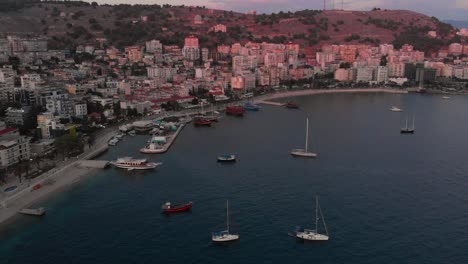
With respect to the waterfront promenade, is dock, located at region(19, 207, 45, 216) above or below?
below

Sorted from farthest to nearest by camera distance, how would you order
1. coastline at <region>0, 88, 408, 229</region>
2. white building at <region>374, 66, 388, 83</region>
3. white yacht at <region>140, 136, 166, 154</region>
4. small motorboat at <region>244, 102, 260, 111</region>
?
white building at <region>374, 66, 388, 83</region>
small motorboat at <region>244, 102, 260, 111</region>
white yacht at <region>140, 136, 166, 154</region>
coastline at <region>0, 88, 408, 229</region>

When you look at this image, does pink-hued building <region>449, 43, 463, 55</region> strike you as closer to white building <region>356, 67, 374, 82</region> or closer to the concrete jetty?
white building <region>356, 67, 374, 82</region>

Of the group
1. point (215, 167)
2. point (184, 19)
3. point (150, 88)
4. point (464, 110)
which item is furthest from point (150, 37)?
point (215, 167)

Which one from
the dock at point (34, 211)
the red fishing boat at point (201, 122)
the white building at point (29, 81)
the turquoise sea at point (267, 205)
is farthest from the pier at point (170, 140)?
the white building at point (29, 81)

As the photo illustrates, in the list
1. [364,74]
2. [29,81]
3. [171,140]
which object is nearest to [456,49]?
[364,74]

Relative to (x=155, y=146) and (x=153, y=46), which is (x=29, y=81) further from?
(x=153, y=46)

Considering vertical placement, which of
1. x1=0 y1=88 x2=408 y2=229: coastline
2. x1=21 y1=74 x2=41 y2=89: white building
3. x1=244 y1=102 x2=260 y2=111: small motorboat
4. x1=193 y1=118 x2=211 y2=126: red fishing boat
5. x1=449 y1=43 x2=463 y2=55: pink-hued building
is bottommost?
x1=0 y1=88 x2=408 y2=229: coastline

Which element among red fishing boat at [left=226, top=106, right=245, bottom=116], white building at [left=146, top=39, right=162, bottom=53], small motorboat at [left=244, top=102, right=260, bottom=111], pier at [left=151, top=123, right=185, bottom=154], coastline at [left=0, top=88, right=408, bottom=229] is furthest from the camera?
white building at [left=146, top=39, right=162, bottom=53]

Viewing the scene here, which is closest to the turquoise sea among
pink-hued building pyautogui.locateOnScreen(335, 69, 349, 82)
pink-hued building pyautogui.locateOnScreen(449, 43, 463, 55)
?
pink-hued building pyautogui.locateOnScreen(335, 69, 349, 82)
